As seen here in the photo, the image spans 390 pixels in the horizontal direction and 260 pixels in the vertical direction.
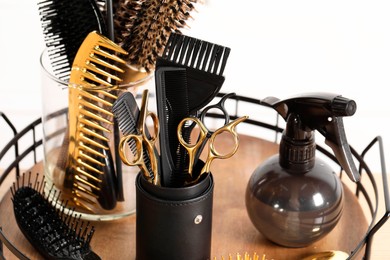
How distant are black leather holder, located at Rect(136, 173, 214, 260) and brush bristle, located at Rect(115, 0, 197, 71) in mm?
139

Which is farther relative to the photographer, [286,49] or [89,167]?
[286,49]

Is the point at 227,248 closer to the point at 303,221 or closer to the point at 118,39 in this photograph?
the point at 303,221

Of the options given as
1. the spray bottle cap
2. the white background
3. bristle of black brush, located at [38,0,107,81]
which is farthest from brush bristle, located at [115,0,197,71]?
the white background

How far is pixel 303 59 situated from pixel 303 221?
58 cm

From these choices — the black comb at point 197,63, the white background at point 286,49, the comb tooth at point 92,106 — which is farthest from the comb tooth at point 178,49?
the white background at point 286,49

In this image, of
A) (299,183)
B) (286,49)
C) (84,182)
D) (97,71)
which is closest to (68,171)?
(84,182)

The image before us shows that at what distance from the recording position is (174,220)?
0.63m

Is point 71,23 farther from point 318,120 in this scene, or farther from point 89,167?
point 318,120

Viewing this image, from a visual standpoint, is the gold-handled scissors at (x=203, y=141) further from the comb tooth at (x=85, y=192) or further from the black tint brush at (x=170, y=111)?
the comb tooth at (x=85, y=192)

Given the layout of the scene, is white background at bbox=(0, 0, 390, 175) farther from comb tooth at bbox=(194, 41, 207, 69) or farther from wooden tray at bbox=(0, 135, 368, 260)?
comb tooth at bbox=(194, 41, 207, 69)

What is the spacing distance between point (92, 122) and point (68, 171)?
0.07 metres

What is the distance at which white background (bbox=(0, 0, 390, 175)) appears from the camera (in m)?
1.20

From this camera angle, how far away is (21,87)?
50.3 inches

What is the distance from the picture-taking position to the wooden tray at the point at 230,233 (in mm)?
740
